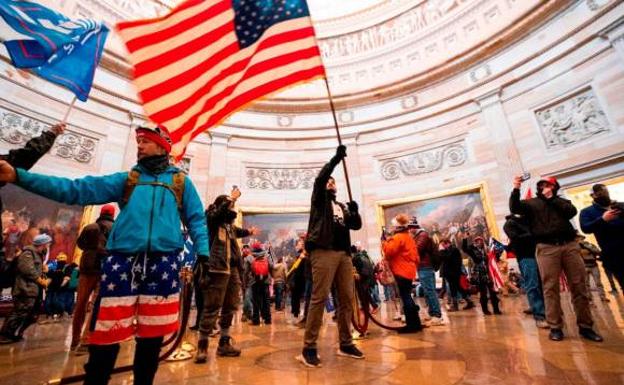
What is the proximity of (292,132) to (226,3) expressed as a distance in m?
11.0

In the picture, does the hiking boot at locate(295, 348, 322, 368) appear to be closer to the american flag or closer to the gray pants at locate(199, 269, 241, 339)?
the gray pants at locate(199, 269, 241, 339)

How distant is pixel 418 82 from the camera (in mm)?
13227

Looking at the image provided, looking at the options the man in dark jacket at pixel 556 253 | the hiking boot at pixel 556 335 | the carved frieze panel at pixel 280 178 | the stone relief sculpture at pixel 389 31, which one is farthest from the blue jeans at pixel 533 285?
the stone relief sculpture at pixel 389 31

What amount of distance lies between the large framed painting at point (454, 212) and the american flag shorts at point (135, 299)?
10.1 meters

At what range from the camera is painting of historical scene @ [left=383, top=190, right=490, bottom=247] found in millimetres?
10469

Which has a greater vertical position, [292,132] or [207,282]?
[292,132]

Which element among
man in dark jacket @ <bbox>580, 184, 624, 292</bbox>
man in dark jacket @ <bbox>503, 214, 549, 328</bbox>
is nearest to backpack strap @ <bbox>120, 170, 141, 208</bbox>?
man in dark jacket @ <bbox>580, 184, 624, 292</bbox>

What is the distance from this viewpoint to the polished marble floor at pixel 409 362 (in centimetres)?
217

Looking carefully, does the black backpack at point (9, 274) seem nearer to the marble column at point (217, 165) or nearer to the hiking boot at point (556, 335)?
the hiking boot at point (556, 335)

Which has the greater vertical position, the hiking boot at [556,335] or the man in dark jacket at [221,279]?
the man in dark jacket at [221,279]

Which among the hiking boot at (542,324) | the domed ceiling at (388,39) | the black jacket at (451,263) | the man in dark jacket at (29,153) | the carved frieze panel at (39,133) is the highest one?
the domed ceiling at (388,39)

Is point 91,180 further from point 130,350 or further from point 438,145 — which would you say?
point 438,145

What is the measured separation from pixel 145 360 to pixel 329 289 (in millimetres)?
1666

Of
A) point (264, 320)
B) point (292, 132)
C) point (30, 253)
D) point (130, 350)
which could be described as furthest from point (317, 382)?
point (292, 132)
